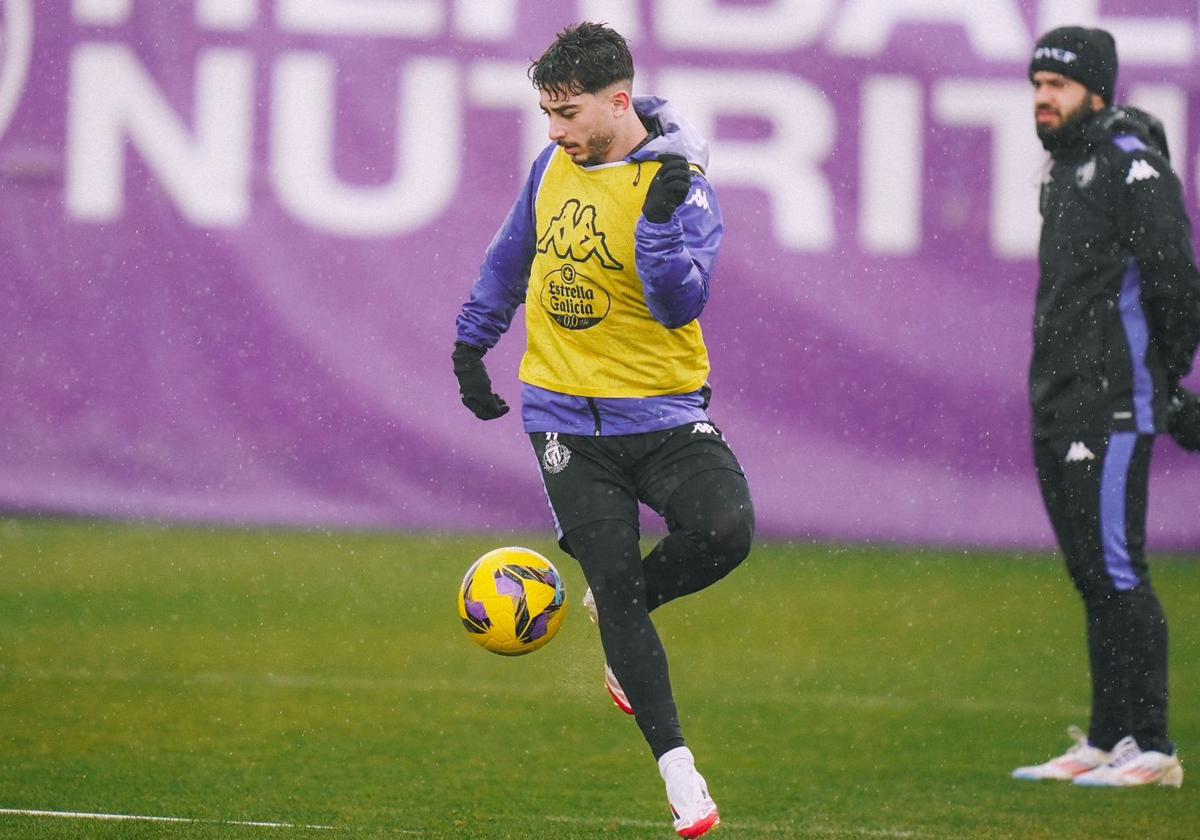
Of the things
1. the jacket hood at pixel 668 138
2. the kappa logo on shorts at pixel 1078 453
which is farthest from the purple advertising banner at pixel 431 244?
the jacket hood at pixel 668 138

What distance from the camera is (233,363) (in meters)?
10.4

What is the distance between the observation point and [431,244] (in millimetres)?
10508

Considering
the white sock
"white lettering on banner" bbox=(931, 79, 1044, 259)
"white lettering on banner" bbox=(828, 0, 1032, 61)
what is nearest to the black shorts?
the white sock

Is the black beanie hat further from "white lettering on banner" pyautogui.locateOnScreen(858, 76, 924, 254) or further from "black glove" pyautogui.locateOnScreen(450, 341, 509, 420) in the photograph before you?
"white lettering on banner" pyautogui.locateOnScreen(858, 76, 924, 254)

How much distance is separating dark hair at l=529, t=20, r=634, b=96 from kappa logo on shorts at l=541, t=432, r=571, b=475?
924 millimetres

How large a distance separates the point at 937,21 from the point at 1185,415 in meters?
4.88

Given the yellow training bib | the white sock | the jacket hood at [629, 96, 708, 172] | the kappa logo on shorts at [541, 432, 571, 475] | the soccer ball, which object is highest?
the jacket hood at [629, 96, 708, 172]

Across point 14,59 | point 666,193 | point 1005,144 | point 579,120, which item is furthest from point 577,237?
point 14,59

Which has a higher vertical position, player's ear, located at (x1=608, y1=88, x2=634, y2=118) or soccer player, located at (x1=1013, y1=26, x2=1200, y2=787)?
player's ear, located at (x1=608, y1=88, x2=634, y2=118)

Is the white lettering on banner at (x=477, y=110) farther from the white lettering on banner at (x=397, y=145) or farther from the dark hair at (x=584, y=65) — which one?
the dark hair at (x=584, y=65)

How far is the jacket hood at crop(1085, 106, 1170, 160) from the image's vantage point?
5.94 metres

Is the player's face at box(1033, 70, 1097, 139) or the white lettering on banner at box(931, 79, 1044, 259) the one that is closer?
the player's face at box(1033, 70, 1097, 139)

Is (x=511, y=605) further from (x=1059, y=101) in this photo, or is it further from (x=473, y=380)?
(x=1059, y=101)

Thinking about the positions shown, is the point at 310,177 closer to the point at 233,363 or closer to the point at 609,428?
the point at 233,363
